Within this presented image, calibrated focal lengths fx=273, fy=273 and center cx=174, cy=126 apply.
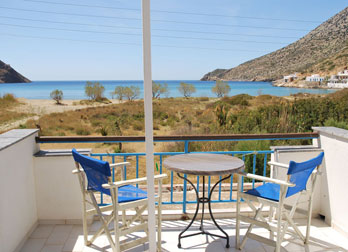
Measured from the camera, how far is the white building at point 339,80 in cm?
1987

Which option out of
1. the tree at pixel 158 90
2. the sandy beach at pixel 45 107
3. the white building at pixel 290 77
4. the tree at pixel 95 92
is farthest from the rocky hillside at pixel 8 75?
the white building at pixel 290 77

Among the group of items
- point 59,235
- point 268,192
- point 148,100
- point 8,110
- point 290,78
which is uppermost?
point 290,78

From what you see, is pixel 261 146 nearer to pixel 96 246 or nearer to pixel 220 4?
pixel 96 246

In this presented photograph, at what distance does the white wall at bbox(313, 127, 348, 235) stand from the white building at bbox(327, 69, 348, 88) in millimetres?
19883

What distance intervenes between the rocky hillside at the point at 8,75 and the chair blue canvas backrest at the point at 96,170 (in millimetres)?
40311

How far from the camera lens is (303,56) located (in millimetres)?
27578

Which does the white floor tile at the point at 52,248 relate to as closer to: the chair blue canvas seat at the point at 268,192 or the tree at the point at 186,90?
Answer: the chair blue canvas seat at the point at 268,192

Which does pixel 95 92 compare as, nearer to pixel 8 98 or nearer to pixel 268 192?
pixel 8 98

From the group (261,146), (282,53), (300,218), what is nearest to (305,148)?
(300,218)

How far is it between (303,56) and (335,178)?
28453 mm

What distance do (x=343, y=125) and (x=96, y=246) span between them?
18.5 ft

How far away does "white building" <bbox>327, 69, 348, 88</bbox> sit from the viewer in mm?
19869

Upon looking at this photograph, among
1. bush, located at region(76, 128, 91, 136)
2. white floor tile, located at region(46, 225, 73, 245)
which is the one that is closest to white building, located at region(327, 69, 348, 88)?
bush, located at region(76, 128, 91, 136)

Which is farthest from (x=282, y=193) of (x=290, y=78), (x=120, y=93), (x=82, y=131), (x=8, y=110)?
(x=290, y=78)
